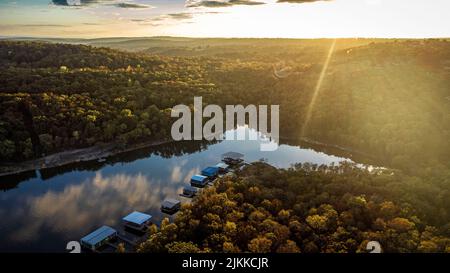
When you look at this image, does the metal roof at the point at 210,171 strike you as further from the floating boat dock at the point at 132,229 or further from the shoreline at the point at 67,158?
the shoreline at the point at 67,158

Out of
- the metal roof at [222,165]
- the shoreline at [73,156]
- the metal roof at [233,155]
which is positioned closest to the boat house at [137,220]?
the metal roof at [222,165]

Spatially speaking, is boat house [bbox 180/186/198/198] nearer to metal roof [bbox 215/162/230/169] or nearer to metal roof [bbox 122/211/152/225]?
metal roof [bbox 122/211/152/225]

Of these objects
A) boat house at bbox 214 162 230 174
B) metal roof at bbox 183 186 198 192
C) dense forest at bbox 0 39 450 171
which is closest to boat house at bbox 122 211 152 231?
metal roof at bbox 183 186 198 192

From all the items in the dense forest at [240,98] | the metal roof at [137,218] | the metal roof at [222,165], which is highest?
the dense forest at [240,98]

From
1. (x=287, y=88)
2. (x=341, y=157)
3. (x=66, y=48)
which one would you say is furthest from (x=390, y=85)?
(x=66, y=48)

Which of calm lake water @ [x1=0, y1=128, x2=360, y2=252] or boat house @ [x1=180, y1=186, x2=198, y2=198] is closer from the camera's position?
calm lake water @ [x1=0, y1=128, x2=360, y2=252]
